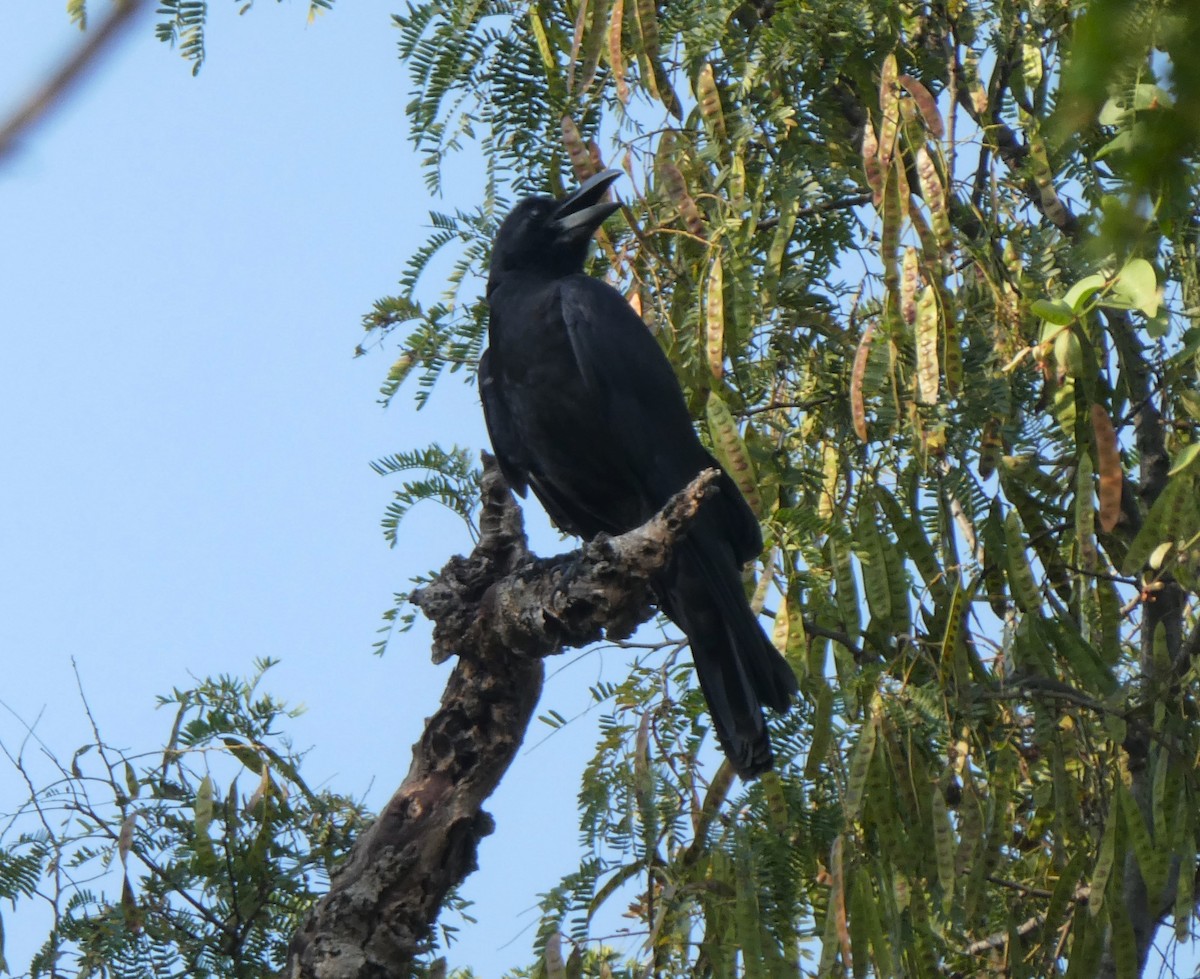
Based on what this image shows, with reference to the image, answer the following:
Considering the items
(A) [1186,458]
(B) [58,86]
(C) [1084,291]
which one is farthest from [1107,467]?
(B) [58,86]

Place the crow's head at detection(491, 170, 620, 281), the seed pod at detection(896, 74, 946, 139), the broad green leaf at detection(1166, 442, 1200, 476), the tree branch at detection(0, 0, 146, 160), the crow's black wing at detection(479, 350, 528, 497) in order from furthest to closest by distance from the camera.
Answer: the crow's head at detection(491, 170, 620, 281), the crow's black wing at detection(479, 350, 528, 497), the seed pod at detection(896, 74, 946, 139), the broad green leaf at detection(1166, 442, 1200, 476), the tree branch at detection(0, 0, 146, 160)

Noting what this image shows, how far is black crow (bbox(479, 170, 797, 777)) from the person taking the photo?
12.4 feet

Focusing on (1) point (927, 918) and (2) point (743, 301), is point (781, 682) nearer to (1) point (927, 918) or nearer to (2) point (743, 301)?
(1) point (927, 918)

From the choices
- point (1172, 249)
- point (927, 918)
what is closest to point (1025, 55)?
point (1172, 249)

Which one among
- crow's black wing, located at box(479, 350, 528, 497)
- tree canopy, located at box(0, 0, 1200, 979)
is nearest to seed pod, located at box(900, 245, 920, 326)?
tree canopy, located at box(0, 0, 1200, 979)

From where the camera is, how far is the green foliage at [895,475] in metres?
3.18

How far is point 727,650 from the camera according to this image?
3.83 meters

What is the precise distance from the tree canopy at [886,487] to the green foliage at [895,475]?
0.01 metres

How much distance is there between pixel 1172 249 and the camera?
390 cm

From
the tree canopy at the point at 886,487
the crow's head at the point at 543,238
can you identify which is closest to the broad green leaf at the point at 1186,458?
the tree canopy at the point at 886,487

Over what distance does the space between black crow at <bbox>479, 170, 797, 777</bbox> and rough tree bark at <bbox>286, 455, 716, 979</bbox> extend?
0.49 metres

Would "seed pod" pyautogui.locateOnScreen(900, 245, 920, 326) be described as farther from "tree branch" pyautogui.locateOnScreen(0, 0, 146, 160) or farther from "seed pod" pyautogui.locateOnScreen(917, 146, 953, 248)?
"tree branch" pyautogui.locateOnScreen(0, 0, 146, 160)

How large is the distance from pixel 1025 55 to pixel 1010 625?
1568 mm

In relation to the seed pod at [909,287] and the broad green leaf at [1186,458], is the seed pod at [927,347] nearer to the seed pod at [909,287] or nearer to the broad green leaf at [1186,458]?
the seed pod at [909,287]
